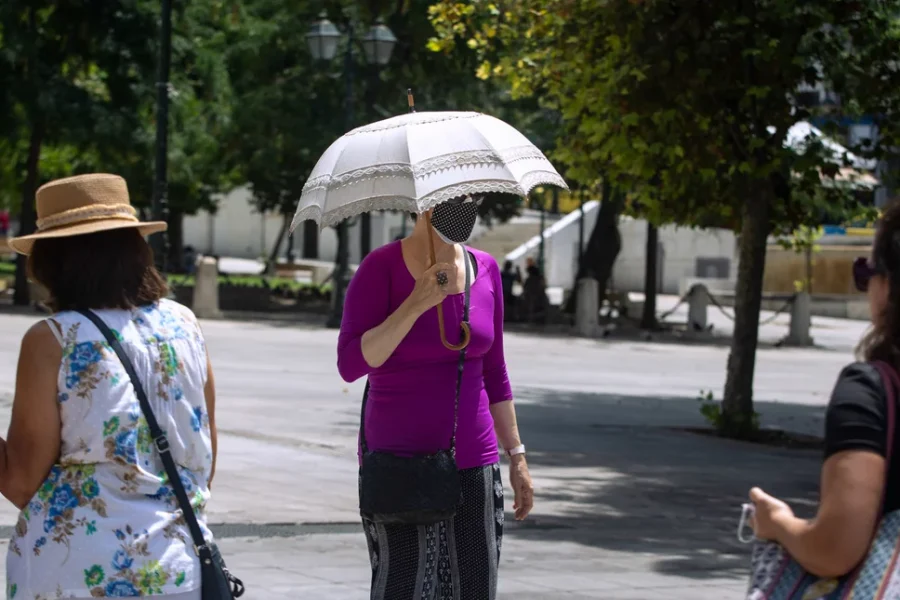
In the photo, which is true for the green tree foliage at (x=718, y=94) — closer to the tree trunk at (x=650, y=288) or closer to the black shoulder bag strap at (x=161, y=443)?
the black shoulder bag strap at (x=161, y=443)

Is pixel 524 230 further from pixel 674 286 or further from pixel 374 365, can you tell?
pixel 374 365

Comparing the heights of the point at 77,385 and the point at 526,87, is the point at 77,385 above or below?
below

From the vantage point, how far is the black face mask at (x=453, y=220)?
470cm

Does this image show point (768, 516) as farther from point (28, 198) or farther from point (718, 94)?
point (28, 198)

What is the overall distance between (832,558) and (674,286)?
169 feet

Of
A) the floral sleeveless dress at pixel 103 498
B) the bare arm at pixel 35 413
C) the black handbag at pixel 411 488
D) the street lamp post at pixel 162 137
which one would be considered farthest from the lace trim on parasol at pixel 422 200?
the street lamp post at pixel 162 137

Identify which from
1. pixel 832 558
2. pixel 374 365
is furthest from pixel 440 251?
pixel 832 558

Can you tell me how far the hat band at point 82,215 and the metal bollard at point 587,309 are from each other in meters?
27.2

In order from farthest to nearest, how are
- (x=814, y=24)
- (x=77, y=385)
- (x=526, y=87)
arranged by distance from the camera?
(x=526, y=87) < (x=814, y=24) < (x=77, y=385)

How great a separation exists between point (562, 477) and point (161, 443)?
337 inches

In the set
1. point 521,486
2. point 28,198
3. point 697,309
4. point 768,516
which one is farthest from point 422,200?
point 697,309

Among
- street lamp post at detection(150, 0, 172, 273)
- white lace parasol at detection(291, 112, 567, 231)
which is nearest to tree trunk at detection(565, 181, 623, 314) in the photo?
street lamp post at detection(150, 0, 172, 273)

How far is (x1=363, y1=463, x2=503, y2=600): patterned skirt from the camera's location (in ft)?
15.1

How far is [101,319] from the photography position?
3.68 m
